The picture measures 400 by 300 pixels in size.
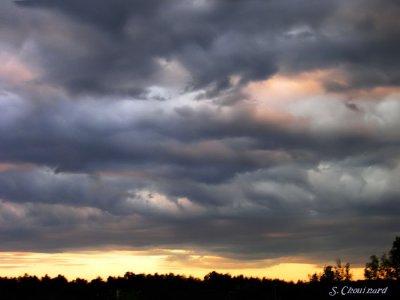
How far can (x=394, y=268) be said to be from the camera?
128 meters

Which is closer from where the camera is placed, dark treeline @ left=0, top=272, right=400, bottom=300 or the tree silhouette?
dark treeline @ left=0, top=272, right=400, bottom=300

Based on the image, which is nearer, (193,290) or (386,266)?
(193,290)

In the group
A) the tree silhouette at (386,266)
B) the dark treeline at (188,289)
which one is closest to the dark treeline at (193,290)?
the dark treeline at (188,289)

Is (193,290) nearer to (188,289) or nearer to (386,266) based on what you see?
(188,289)

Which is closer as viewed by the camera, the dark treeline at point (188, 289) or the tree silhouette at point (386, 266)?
the dark treeline at point (188, 289)

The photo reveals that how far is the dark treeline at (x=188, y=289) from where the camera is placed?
59.7m

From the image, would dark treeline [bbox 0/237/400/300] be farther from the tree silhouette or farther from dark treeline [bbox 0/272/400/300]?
the tree silhouette

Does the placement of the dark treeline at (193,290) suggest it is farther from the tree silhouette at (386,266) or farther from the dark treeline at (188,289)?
the tree silhouette at (386,266)

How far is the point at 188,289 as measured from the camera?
262ft

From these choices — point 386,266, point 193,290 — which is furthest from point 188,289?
point 386,266

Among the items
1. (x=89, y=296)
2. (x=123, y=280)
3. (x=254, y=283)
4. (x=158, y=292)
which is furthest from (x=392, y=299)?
(x=123, y=280)

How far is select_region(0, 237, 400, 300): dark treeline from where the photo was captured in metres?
59.7

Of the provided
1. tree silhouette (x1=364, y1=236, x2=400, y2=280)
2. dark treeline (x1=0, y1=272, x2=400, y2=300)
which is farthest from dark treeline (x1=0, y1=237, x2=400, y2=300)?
tree silhouette (x1=364, y1=236, x2=400, y2=280)

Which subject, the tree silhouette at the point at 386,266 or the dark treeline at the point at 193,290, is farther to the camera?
the tree silhouette at the point at 386,266
